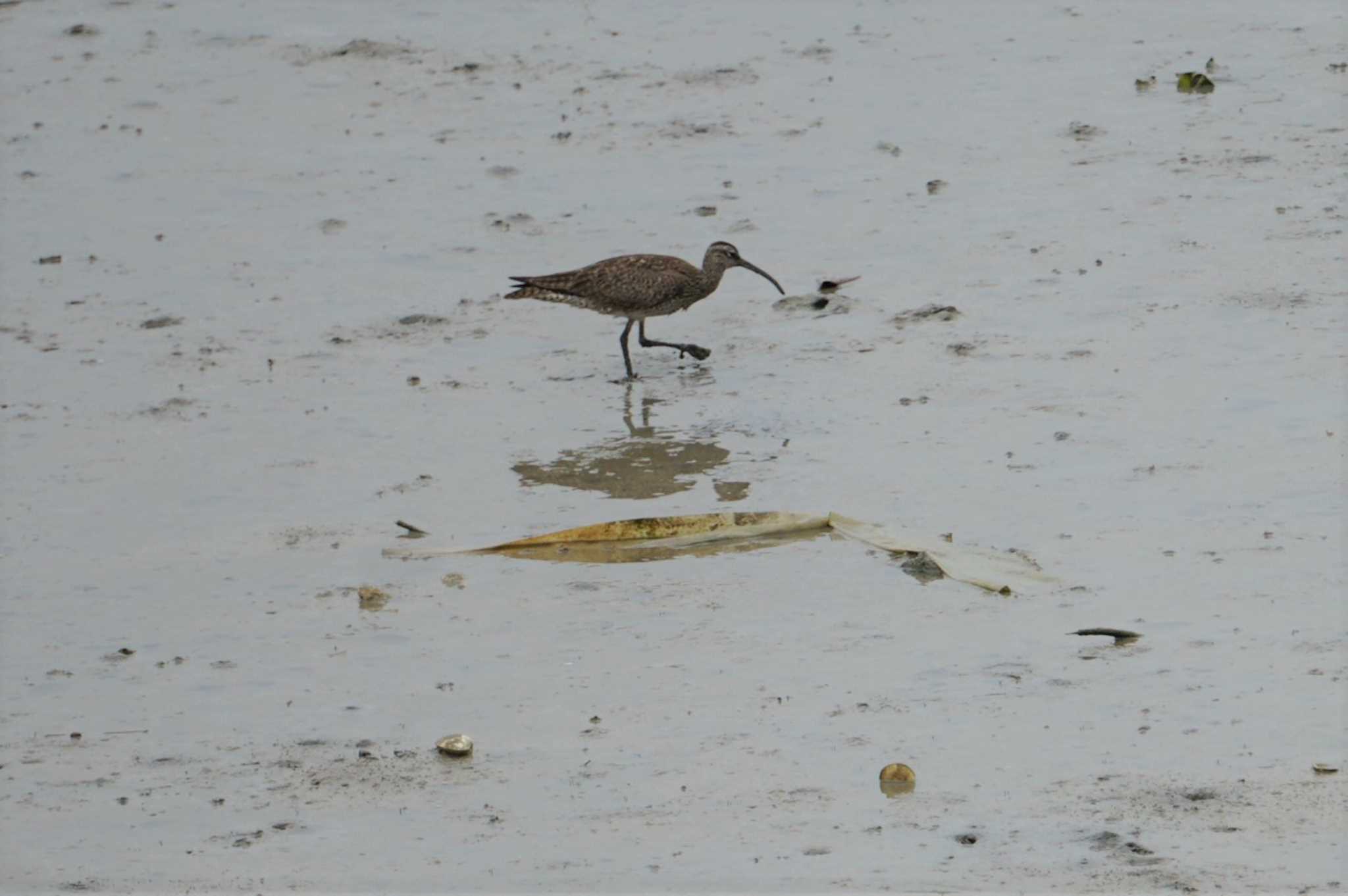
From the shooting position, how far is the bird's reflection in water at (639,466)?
10203 millimetres

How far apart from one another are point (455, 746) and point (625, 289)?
4904mm

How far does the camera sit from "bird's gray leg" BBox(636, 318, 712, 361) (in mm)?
11898

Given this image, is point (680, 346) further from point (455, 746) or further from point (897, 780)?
point (897, 780)

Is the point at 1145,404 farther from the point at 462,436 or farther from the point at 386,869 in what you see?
the point at 386,869

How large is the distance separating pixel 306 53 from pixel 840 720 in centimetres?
1134

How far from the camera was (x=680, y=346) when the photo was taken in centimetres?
1192

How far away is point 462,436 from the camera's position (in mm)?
10805

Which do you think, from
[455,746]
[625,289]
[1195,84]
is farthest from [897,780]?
[1195,84]

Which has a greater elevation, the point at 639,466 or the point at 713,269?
the point at 713,269

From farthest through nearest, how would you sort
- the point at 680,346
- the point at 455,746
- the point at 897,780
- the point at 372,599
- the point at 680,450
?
the point at 680,346 → the point at 680,450 → the point at 372,599 → the point at 455,746 → the point at 897,780

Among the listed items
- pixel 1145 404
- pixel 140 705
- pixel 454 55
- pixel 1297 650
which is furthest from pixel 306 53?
pixel 1297 650

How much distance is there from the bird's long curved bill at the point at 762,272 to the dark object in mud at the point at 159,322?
10.5 ft

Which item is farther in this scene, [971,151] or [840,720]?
[971,151]

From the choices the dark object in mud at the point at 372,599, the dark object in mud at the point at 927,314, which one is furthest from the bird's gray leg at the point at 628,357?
the dark object in mud at the point at 372,599
